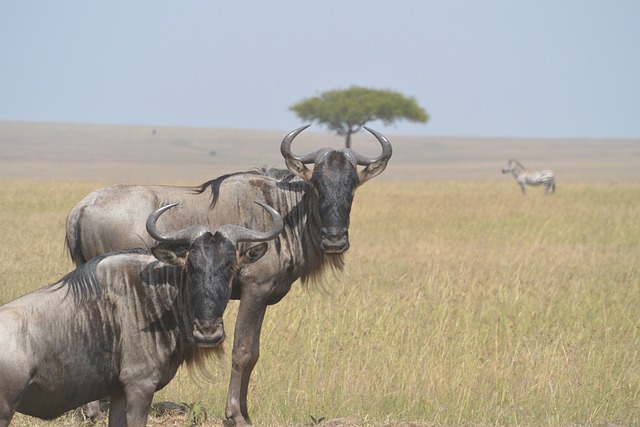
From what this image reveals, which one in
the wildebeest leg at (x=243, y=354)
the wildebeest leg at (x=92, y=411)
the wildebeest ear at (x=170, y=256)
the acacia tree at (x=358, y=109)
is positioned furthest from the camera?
the acacia tree at (x=358, y=109)

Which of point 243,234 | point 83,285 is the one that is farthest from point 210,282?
point 83,285

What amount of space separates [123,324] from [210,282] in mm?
622

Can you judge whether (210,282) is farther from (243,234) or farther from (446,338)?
(446,338)

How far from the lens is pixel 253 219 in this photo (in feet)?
24.1

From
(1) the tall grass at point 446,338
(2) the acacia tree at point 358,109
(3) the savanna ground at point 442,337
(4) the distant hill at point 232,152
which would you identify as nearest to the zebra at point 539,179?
(3) the savanna ground at point 442,337

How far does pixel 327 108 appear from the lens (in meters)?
66.8

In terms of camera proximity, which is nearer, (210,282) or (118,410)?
(210,282)

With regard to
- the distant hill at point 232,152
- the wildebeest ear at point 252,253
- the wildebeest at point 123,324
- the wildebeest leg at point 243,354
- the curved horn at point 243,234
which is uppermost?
the curved horn at point 243,234

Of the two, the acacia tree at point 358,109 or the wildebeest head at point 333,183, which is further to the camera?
the acacia tree at point 358,109

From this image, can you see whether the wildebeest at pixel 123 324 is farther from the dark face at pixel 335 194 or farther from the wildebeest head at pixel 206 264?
the dark face at pixel 335 194

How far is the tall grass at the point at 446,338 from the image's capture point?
7.55 meters

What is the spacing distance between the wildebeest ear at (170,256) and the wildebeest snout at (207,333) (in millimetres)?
380

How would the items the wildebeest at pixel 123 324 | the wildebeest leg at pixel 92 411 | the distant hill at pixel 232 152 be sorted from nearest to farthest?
the wildebeest at pixel 123 324
the wildebeest leg at pixel 92 411
the distant hill at pixel 232 152

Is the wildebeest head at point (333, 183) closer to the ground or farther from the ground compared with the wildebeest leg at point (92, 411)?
farther from the ground
